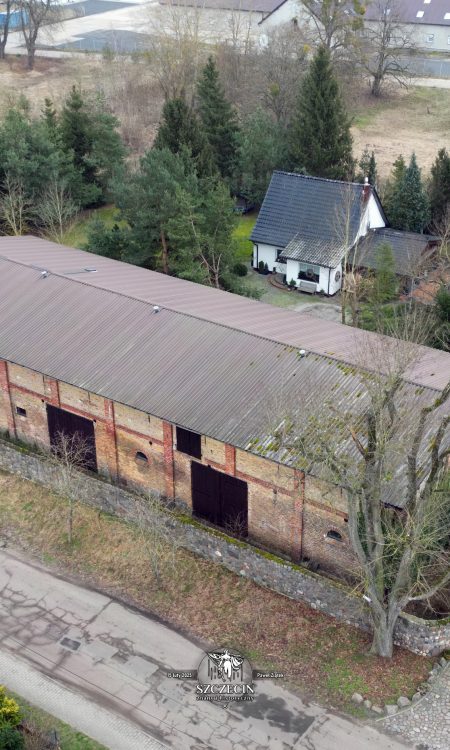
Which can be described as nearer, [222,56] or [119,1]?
[222,56]

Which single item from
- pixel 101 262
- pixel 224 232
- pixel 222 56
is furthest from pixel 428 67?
pixel 101 262

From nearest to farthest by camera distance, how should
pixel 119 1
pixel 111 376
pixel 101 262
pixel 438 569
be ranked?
pixel 438 569 < pixel 111 376 < pixel 101 262 < pixel 119 1

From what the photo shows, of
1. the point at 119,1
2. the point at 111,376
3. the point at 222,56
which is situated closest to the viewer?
the point at 111,376

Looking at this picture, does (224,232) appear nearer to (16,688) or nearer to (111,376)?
(111,376)

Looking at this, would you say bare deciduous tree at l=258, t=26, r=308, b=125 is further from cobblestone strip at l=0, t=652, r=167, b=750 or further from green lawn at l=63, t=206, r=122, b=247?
cobblestone strip at l=0, t=652, r=167, b=750

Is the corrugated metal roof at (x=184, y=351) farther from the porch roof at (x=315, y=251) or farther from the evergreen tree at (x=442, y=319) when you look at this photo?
the porch roof at (x=315, y=251)

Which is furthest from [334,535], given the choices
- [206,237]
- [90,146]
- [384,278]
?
[90,146]

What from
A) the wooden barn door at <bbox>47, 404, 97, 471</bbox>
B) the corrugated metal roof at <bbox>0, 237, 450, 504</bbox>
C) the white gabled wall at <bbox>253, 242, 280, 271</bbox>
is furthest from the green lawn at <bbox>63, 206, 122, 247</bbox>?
the wooden barn door at <bbox>47, 404, 97, 471</bbox>
